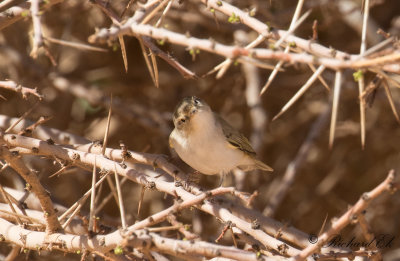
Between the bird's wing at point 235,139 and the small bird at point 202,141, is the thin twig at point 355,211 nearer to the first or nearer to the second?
the small bird at point 202,141

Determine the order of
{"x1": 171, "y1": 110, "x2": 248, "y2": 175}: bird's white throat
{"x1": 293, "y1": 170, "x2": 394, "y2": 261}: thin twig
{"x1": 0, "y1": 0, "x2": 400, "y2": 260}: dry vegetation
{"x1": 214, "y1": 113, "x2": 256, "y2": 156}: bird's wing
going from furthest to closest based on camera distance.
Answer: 1. {"x1": 0, "y1": 0, "x2": 400, "y2": 260}: dry vegetation
2. {"x1": 214, "y1": 113, "x2": 256, "y2": 156}: bird's wing
3. {"x1": 171, "y1": 110, "x2": 248, "y2": 175}: bird's white throat
4. {"x1": 293, "y1": 170, "x2": 394, "y2": 261}: thin twig

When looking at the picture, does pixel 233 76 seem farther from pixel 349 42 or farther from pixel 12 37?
pixel 12 37

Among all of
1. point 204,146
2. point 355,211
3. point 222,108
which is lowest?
point 355,211

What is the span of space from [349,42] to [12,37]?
392cm

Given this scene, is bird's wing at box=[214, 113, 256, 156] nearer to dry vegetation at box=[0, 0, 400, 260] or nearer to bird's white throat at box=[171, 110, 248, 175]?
bird's white throat at box=[171, 110, 248, 175]

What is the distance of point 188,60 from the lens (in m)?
6.32

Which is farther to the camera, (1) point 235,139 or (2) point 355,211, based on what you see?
(1) point 235,139

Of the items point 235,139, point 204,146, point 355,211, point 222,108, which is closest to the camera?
point 355,211

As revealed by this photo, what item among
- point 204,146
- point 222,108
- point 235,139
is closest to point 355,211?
point 204,146

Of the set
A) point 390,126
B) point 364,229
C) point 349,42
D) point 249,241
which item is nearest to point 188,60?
point 349,42

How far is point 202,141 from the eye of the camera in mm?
4094

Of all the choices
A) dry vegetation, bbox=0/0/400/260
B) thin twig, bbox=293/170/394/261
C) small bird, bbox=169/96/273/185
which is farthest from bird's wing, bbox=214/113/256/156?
thin twig, bbox=293/170/394/261

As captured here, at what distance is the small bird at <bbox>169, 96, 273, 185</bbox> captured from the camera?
407 centimetres

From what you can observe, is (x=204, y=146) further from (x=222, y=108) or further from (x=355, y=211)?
(x=222, y=108)
